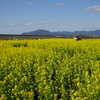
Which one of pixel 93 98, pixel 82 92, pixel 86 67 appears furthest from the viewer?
pixel 86 67

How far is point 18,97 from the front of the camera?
202 inches

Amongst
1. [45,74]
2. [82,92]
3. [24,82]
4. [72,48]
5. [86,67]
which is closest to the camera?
[82,92]

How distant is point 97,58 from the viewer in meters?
10.6

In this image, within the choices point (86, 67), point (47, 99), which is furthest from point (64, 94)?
point (86, 67)

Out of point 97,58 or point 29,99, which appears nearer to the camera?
point 29,99

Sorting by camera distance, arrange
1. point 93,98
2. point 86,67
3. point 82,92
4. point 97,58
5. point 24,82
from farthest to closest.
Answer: point 97,58 → point 86,67 → point 24,82 → point 82,92 → point 93,98

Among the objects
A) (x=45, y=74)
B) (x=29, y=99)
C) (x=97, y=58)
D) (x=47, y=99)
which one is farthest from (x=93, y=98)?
(x=97, y=58)

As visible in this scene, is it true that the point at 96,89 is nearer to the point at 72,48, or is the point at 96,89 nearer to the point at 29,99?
the point at 29,99

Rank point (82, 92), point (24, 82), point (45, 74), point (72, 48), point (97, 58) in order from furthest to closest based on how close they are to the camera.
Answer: point (72, 48) → point (97, 58) → point (45, 74) → point (24, 82) → point (82, 92)

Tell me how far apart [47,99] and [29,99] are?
1.42ft

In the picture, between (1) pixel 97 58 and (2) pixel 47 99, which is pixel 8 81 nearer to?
(2) pixel 47 99

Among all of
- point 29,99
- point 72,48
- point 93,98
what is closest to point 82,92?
point 93,98

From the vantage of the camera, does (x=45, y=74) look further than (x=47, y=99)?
Yes

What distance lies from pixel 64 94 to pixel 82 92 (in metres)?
0.44
